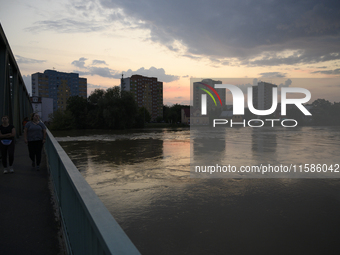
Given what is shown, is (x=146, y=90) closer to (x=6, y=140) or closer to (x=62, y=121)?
(x=62, y=121)

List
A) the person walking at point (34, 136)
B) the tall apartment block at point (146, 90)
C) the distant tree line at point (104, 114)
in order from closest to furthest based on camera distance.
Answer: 1. the person walking at point (34, 136)
2. the distant tree line at point (104, 114)
3. the tall apartment block at point (146, 90)

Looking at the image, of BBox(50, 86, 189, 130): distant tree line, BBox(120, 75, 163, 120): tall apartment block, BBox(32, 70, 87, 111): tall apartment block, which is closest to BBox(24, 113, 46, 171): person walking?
BBox(50, 86, 189, 130): distant tree line

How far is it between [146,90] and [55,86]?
50.6 metres

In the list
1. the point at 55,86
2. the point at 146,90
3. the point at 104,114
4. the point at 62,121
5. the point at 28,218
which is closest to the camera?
the point at 28,218

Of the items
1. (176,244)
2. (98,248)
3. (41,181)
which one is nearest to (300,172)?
(176,244)

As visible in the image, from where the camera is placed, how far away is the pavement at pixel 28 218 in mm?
3325

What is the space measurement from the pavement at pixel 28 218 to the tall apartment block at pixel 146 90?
149 meters

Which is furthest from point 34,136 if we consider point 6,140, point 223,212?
point 223,212

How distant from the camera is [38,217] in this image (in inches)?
166

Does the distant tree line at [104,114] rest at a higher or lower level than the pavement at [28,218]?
higher

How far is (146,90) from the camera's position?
528 ft

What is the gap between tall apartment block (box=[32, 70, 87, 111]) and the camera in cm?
13150

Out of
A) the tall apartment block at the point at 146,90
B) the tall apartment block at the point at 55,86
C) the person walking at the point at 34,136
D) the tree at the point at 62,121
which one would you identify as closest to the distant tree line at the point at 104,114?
the tree at the point at 62,121

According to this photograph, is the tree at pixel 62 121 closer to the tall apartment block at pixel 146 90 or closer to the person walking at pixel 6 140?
the person walking at pixel 6 140
